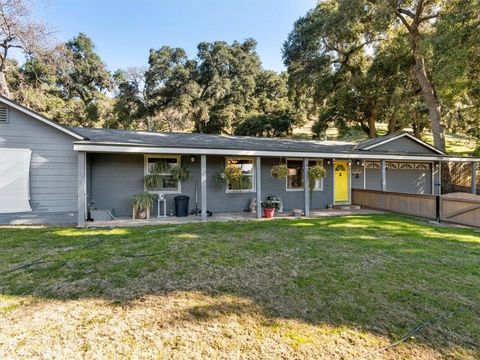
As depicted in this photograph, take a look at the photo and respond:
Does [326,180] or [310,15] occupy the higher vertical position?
[310,15]

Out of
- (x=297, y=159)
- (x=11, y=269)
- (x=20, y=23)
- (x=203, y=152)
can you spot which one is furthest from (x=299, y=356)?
(x=20, y=23)

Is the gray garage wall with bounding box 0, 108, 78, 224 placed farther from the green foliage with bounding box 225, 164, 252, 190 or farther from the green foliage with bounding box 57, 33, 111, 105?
the green foliage with bounding box 57, 33, 111, 105

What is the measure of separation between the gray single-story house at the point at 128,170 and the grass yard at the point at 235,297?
1939mm

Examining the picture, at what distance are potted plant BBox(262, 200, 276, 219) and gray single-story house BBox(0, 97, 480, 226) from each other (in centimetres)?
53

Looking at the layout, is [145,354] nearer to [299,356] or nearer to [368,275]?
[299,356]

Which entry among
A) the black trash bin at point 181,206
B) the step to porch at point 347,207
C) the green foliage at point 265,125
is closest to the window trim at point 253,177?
the black trash bin at point 181,206

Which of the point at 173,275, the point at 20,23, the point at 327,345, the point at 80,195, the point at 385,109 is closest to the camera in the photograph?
the point at 327,345

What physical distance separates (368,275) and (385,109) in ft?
64.6

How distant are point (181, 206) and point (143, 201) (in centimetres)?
119

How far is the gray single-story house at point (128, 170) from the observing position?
7.62 metres

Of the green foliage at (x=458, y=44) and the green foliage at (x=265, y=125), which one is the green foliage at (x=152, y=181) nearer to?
the green foliage at (x=458, y=44)

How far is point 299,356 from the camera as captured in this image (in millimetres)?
2543

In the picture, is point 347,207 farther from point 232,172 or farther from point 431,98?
point 431,98

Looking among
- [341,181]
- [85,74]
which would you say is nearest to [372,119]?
[341,181]
